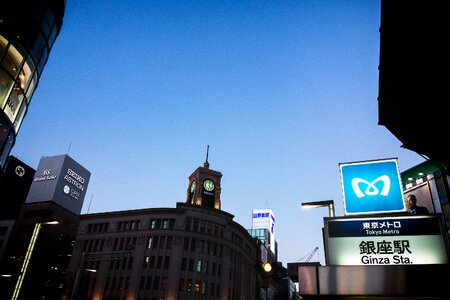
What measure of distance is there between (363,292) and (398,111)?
1548 centimetres

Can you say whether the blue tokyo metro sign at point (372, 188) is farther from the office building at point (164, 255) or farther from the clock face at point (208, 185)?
the clock face at point (208, 185)

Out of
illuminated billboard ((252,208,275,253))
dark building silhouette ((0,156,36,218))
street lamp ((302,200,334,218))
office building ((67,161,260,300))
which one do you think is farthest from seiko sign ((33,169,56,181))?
street lamp ((302,200,334,218))

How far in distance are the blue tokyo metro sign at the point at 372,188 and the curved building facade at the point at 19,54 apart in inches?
798

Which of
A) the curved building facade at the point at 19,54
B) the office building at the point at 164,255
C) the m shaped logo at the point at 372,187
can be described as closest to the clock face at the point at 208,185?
the office building at the point at 164,255

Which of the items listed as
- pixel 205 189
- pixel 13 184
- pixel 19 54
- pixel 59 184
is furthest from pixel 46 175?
pixel 19 54

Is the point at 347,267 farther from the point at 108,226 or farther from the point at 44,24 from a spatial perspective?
the point at 108,226

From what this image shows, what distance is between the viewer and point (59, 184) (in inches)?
3541

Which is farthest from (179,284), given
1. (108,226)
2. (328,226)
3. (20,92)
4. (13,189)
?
(328,226)

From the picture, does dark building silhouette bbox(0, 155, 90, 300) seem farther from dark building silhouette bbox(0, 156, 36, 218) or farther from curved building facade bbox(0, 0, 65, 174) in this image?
curved building facade bbox(0, 0, 65, 174)

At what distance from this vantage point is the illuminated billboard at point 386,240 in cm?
643

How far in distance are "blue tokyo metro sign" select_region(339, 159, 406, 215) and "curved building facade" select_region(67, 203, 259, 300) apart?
5764cm

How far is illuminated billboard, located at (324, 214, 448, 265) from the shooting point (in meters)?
6.43

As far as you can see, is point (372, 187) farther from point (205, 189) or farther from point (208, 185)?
point (208, 185)

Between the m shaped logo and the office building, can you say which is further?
the office building
